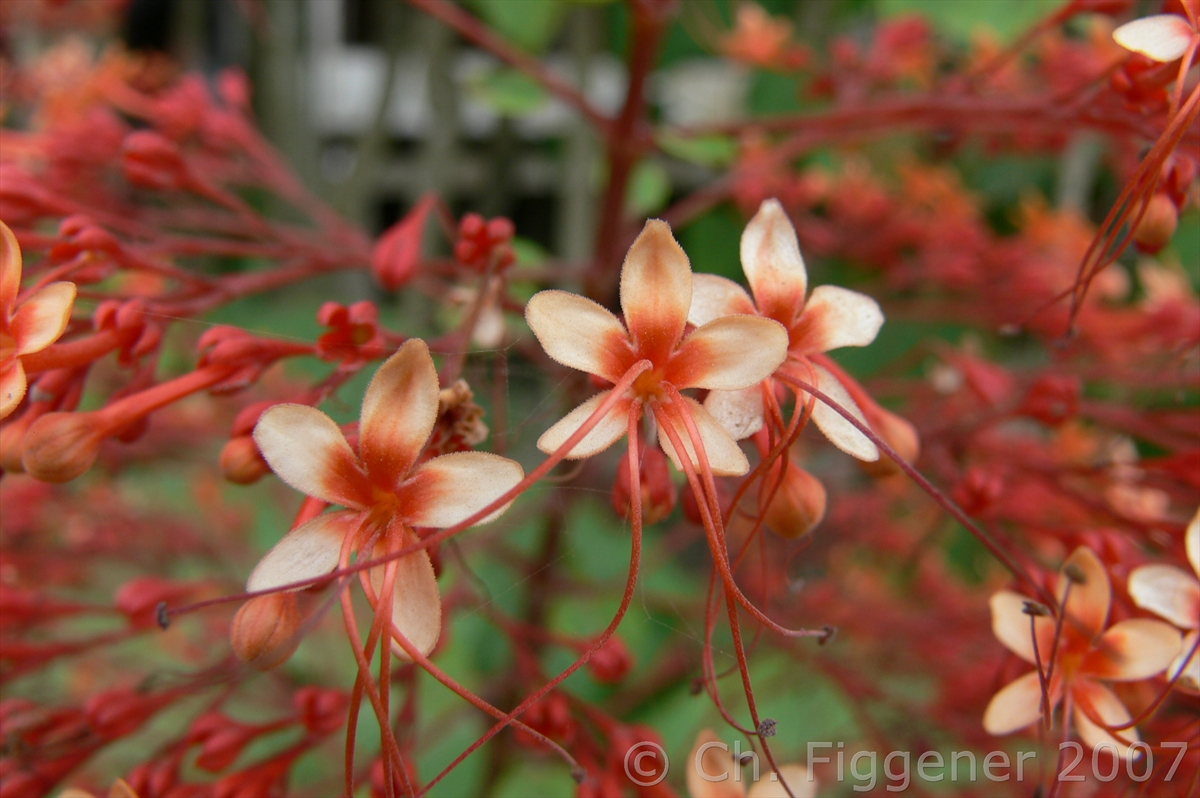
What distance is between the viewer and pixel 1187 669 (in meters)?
0.43

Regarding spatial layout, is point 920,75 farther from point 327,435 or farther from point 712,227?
point 327,435

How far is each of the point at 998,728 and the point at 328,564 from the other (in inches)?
13.9

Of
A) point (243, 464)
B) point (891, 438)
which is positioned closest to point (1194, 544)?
point (891, 438)

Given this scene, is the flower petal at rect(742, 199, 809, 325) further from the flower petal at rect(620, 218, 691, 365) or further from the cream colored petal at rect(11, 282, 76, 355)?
the cream colored petal at rect(11, 282, 76, 355)

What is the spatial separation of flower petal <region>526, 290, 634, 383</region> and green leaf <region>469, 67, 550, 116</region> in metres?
0.61

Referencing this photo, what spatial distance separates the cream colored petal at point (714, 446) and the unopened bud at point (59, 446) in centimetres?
27

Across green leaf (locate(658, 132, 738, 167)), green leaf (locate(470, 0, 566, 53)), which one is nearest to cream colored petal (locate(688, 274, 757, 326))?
green leaf (locate(658, 132, 738, 167))

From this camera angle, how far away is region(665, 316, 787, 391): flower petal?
1.14ft

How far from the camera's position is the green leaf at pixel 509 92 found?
0.90m

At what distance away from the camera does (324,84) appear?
71.3 inches

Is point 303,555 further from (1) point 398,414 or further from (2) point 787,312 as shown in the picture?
(2) point 787,312

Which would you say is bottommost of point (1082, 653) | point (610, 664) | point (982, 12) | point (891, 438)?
point (610, 664)

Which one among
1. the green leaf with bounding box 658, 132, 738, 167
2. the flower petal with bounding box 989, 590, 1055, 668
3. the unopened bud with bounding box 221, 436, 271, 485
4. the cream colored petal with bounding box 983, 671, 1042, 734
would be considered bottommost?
the cream colored petal with bounding box 983, 671, 1042, 734

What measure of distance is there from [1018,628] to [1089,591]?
4cm
